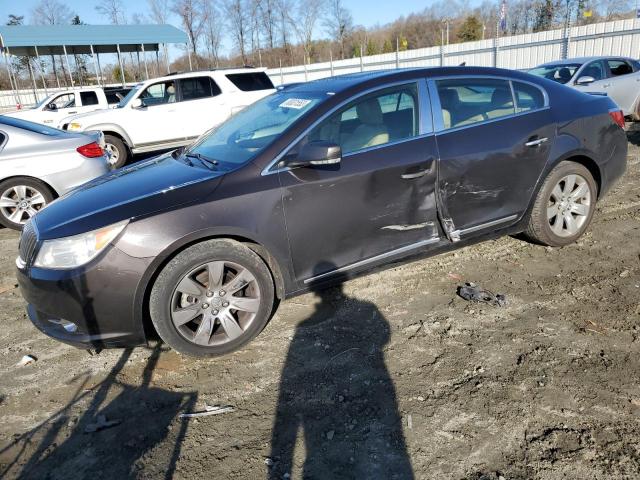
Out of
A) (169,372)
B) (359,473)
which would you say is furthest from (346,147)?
(359,473)

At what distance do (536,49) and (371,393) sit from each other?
21472 mm

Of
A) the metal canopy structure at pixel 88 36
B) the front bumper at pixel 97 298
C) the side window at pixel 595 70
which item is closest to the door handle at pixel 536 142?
the front bumper at pixel 97 298

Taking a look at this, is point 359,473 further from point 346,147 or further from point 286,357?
point 346,147

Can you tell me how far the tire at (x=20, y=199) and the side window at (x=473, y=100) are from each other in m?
5.15

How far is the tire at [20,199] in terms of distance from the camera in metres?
6.16

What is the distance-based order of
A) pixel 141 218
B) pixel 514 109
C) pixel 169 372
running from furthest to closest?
pixel 514 109 → pixel 169 372 → pixel 141 218

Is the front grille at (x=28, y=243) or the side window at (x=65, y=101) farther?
the side window at (x=65, y=101)

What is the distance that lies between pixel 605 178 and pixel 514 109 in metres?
1.24

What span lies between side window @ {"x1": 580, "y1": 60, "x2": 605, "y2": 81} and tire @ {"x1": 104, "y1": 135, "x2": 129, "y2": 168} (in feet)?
34.3

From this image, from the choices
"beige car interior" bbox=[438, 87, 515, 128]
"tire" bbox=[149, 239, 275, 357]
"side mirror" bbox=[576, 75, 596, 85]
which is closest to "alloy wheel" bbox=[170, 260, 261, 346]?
"tire" bbox=[149, 239, 275, 357]

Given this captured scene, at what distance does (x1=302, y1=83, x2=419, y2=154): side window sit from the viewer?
11.3 feet

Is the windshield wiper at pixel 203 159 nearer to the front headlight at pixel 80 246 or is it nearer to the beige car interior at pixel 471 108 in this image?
the front headlight at pixel 80 246

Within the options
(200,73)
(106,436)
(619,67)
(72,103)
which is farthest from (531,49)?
(106,436)

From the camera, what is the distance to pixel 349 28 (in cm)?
5506
